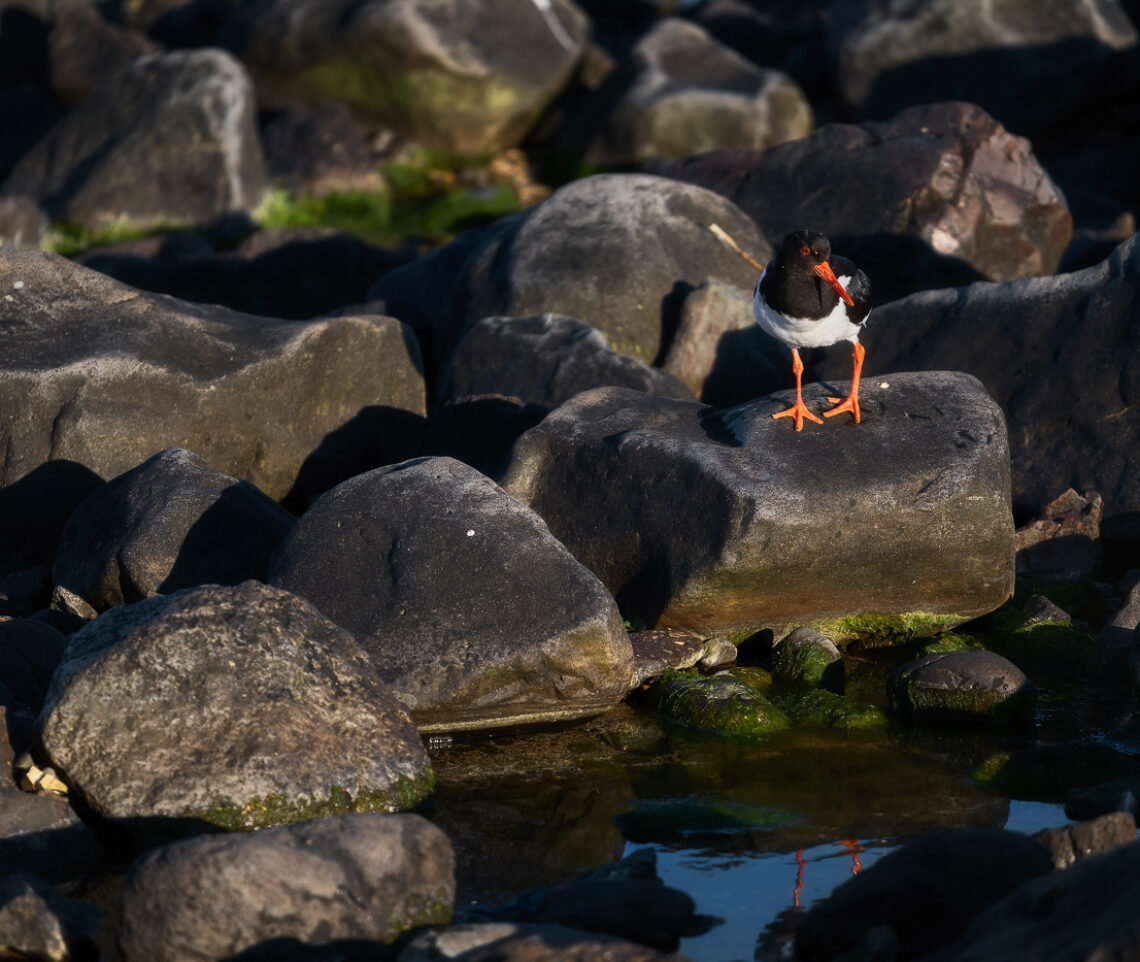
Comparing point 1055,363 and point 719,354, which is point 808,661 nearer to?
point 1055,363

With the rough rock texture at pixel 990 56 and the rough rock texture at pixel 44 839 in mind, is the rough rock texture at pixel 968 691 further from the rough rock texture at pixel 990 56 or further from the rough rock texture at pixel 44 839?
the rough rock texture at pixel 990 56

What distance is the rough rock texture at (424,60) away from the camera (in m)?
20.1

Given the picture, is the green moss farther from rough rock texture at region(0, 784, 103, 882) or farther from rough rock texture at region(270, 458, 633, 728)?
rough rock texture at region(0, 784, 103, 882)

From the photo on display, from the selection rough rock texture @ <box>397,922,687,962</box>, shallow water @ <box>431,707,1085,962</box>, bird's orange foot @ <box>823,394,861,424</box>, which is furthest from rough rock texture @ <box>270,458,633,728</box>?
rough rock texture @ <box>397,922,687,962</box>

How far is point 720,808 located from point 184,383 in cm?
497

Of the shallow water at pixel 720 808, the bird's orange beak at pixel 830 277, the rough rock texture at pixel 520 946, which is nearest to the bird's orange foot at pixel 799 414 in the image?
the bird's orange beak at pixel 830 277

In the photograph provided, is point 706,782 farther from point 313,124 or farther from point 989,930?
point 313,124

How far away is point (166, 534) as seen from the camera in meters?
8.27

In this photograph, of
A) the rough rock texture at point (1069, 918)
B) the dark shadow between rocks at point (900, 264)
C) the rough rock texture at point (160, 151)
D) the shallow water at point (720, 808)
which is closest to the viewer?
the rough rock texture at point (1069, 918)

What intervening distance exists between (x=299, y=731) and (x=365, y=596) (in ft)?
4.40

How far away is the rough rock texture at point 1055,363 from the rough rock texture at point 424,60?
11.2 m

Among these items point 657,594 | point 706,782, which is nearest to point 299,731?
point 706,782

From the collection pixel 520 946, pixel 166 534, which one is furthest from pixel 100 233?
pixel 520 946

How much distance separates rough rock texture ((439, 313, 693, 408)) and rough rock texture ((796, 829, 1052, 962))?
506 centimetres
